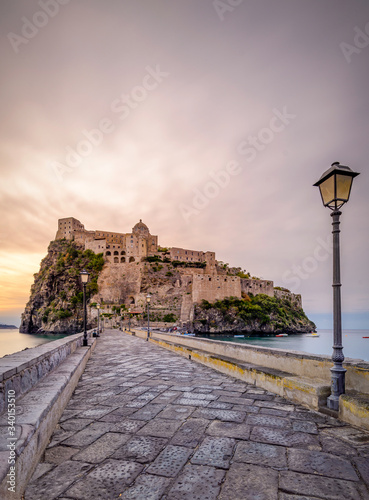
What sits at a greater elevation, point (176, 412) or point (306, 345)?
point (176, 412)

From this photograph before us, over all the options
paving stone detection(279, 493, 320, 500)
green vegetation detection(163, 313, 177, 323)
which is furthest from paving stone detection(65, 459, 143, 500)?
green vegetation detection(163, 313, 177, 323)

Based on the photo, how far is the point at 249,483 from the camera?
1917mm

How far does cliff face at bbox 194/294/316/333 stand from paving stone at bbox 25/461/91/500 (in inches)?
1972

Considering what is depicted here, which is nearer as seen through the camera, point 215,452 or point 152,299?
point 215,452

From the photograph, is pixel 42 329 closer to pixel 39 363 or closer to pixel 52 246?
pixel 52 246

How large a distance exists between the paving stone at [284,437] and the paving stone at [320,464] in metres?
0.14

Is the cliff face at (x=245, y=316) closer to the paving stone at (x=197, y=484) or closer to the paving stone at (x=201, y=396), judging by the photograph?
the paving stone at (x=201, y=396)

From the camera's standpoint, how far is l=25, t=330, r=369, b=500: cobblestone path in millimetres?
1847

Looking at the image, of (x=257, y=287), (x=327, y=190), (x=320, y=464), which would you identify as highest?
(x=257, y=287)

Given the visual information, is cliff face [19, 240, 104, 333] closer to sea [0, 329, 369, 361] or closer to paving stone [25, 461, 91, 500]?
sea [0, 329, 369, 361]

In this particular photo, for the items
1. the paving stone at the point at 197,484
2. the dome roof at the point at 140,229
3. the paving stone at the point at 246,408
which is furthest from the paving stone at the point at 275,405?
the dome roof at the point at 140,229

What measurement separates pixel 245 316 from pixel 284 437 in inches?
2113

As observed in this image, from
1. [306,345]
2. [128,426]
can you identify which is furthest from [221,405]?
[306,345]

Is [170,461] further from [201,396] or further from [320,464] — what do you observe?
[201,396]
